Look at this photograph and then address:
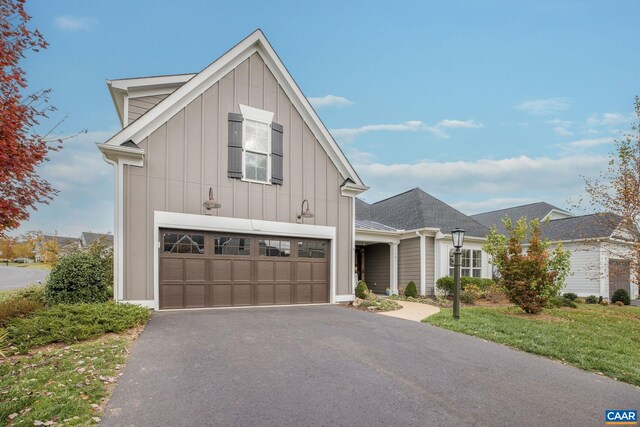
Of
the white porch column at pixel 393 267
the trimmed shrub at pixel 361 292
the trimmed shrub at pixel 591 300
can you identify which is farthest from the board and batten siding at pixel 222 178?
the trimmed shrub at pixel 591 300

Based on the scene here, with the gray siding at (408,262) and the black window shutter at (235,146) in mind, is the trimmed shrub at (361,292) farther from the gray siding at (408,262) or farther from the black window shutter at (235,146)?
the black window shutter at (235,146)

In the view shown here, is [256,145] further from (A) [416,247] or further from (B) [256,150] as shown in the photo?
(A) [416,247]

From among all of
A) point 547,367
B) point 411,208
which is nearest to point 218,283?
point 547,367

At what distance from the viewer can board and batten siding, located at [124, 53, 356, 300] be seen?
857cm

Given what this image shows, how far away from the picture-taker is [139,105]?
33.0ft

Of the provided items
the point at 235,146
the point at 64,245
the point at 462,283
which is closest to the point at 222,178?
the point at 235,146

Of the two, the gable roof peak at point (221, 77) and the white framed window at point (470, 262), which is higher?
the gable roof peak at point (221, 77)

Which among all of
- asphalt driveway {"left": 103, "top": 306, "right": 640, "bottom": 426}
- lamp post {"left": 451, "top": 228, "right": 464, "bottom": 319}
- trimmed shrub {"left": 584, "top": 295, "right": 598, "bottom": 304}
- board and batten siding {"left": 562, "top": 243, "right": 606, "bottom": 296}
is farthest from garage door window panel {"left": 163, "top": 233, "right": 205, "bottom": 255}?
trimmed shrub {"left": 584, "top": 295, "right": 598, "bottom": 304}

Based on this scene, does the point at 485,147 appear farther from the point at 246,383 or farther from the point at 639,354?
the point at 246,383

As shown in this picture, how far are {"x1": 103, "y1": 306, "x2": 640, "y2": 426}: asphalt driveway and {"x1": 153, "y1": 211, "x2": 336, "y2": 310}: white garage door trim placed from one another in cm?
228

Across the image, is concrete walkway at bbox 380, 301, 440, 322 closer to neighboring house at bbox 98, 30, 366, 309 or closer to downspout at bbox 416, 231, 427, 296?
neighboring house at bbox 98, 30, 366, 309

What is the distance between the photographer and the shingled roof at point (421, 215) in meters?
16.4

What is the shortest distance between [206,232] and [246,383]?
596cm

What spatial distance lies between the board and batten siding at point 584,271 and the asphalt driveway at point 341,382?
15.1 metres
